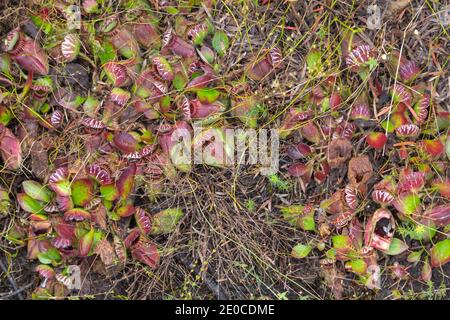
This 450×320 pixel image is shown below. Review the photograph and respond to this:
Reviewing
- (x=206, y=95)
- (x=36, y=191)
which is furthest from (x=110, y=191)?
(x=206, y=95)

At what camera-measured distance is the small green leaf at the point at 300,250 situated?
2.34 meters

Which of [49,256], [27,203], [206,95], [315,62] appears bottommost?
[49,256]

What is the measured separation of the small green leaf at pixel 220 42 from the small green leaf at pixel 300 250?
827 mm

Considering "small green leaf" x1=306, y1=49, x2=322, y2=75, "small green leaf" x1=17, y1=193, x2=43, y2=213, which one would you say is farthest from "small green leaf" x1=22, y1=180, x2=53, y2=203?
"small green leaf" x1=306, y1=49, x2=322, y2=75

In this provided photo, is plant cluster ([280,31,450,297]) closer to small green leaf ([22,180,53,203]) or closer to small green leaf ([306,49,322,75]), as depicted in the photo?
small green leaf ([306,49,322,75])

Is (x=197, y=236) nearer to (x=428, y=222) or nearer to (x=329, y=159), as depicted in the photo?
(x=329, y=159)

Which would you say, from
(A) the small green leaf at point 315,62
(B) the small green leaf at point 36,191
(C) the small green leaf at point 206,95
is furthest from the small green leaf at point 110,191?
(A) the small green leaf at point 315,62

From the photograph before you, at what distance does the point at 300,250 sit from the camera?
2.34m

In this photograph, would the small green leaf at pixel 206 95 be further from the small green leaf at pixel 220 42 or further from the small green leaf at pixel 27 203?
the small green leaf at pixel 27 203

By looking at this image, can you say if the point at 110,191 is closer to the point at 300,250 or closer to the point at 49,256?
the point at 49,256

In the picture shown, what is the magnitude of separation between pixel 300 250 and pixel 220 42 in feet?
2.89

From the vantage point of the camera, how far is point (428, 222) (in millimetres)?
2312

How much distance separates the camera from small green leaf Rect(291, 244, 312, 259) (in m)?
2.34

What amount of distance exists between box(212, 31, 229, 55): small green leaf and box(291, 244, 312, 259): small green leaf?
2.71 ft
